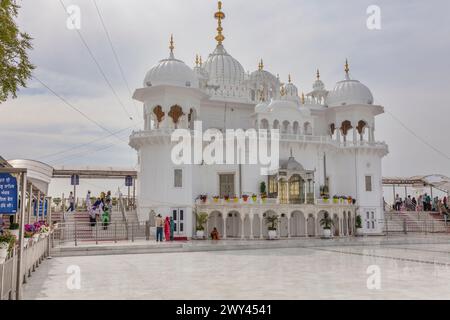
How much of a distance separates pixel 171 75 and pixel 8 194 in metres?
20.6

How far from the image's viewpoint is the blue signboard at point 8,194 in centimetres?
847

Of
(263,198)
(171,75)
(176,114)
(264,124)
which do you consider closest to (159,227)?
(263,198)

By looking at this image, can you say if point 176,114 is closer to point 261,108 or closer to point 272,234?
point 261,108

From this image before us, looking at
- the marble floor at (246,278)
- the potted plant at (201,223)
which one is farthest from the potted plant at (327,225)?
the marble floor at (246,278)

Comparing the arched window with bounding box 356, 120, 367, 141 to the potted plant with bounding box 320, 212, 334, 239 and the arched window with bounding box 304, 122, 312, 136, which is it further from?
the potted plant with bounding box 320, 212, 334, 239

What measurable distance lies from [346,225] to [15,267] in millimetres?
24493

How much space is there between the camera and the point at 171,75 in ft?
92.6

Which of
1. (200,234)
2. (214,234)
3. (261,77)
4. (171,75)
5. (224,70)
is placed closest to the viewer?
(214,234)

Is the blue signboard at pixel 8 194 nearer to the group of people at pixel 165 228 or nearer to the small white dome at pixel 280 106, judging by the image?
the group of people at pixel 165 228

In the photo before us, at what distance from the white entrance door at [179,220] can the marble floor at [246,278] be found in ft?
31.0

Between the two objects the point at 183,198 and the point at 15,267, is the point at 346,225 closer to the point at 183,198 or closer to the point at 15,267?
the point at 183,198

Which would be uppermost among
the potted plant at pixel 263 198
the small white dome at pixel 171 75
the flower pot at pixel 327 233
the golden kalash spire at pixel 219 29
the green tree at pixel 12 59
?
the golden kalash spire at pixel 219 29
